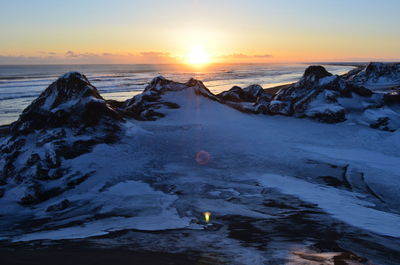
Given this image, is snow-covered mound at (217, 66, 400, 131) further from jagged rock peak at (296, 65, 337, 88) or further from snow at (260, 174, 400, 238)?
snow at (260, 174, 400, 238)

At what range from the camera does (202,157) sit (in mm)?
11219

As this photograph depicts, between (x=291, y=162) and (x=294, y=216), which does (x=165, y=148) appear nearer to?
(x=291, y=162)

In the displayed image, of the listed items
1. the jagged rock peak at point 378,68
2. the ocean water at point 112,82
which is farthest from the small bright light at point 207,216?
the jagged rock peak at point 378,68

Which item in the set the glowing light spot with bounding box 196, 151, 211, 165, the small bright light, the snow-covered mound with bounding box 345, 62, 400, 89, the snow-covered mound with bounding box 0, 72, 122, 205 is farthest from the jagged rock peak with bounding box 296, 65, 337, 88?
the snow-covered mound with bounding box 345, 62, 400, 89

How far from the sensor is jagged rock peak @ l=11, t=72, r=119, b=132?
39.0 ft

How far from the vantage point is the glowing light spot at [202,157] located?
35.4ft

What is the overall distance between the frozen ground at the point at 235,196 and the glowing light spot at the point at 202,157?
66 millimetres

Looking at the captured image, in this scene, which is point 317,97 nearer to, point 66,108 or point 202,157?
point 202,157

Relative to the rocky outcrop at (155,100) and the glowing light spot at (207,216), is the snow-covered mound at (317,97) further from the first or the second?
the glowing light spot at (207,216)

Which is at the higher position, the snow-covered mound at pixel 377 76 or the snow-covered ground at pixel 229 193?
the snow-covered mound at pixel 377 76

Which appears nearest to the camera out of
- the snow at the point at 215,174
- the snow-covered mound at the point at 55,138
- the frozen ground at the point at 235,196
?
the frozen ground at the point at 235,196

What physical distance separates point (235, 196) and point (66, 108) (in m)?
7.36

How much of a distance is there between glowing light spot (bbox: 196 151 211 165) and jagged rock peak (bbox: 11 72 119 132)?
3.86 m

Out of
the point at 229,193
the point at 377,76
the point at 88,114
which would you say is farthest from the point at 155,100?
the point at 377,76
